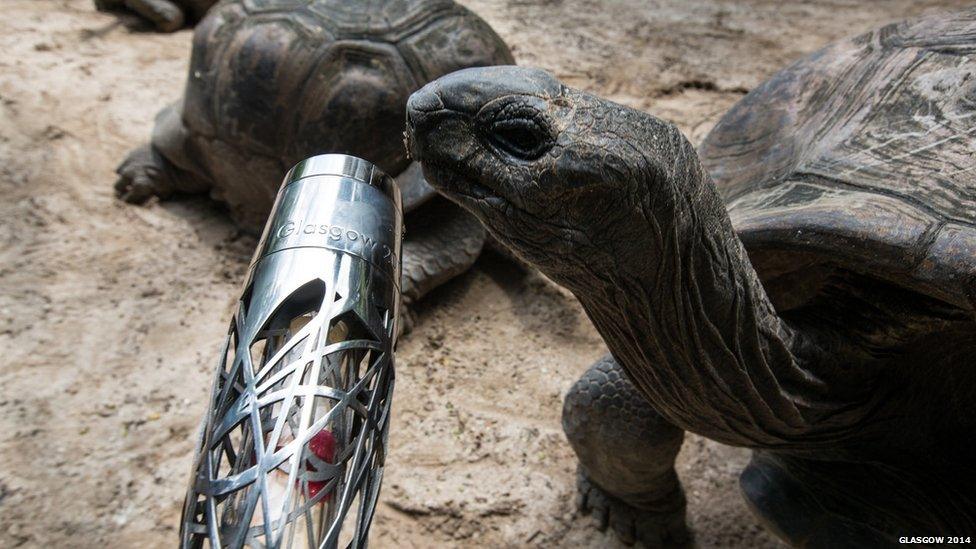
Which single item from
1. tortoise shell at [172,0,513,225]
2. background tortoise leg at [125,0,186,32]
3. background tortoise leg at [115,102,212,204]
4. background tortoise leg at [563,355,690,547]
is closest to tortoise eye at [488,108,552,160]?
background tortoise leg at [563,355,690,547]

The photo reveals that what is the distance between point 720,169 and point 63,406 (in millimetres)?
1934

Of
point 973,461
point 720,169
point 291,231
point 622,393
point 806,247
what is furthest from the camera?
point 720,169

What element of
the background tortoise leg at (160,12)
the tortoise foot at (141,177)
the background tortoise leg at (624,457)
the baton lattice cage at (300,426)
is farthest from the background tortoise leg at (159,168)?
the baton lattice cage at (300,426)

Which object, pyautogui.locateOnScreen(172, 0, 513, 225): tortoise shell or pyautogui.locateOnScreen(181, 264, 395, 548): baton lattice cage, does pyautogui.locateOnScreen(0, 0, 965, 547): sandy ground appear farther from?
pyautogui.locateOnScreen(181, 264, 395, 548): baton lattice cage

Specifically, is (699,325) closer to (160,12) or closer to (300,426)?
(300,426)

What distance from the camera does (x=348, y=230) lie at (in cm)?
107

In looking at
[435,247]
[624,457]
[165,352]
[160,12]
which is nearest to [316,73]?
[435,247]

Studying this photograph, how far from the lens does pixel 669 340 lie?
1259mm

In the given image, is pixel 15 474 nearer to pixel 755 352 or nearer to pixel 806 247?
pixel 755 352

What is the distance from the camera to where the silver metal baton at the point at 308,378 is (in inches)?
34.9

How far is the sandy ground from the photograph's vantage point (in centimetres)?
198

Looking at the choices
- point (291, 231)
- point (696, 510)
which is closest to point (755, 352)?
point (291, 231)

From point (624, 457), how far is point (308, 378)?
3.47ft

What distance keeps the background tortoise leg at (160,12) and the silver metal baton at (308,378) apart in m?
3.94
